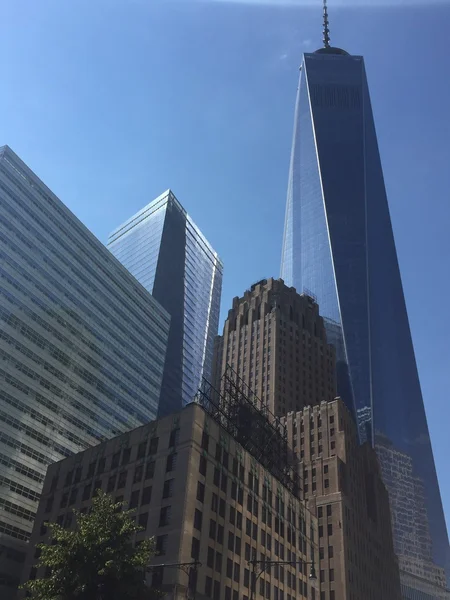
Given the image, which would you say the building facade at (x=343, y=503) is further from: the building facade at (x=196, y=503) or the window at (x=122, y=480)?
the window at (x=122, y=480)

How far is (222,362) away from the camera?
622 feet

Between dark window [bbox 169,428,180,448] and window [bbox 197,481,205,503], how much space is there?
5777 mm

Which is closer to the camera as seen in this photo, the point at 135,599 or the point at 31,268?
the point at 135,599

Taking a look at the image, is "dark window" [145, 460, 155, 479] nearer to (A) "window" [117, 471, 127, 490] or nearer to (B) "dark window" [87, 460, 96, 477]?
(A) "window" [117, 471, 127, 490]

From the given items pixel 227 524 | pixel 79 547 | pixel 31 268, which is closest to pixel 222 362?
pixel 31 268

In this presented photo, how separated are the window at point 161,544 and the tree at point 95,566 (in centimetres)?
1569

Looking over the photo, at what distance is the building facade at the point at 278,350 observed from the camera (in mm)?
169375

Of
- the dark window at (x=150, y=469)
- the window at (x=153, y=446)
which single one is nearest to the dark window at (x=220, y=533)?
the dark window at (x=150, y=469)

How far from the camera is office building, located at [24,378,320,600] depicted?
2638 inches

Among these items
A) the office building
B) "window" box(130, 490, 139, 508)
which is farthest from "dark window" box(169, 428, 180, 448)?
"window" box(130, 490, 139, 508)

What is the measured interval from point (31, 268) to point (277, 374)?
238 ft

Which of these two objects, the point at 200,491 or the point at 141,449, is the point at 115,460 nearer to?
the point at 141,449

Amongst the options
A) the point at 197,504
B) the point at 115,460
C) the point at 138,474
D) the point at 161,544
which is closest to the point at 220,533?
→ the point at 197,504

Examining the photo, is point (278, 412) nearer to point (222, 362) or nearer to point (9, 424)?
point (222, 362)
